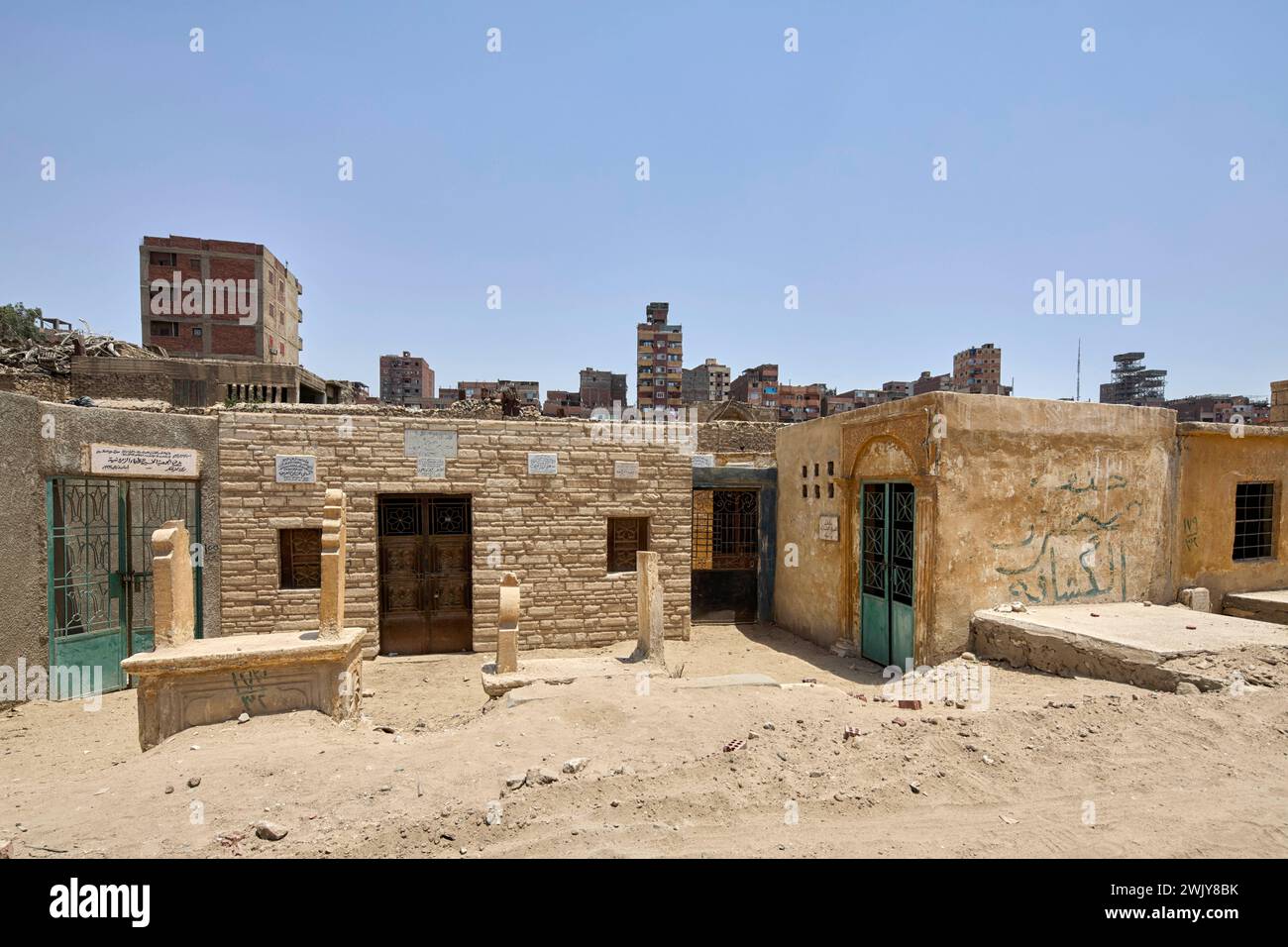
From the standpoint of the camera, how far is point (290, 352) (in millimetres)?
49719

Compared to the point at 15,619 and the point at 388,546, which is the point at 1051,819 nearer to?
the point at 388,546

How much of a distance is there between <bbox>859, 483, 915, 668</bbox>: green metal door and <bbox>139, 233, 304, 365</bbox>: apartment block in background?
43.9 m

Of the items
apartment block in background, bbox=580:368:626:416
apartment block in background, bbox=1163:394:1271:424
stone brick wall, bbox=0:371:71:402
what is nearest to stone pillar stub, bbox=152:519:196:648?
stone brick wall, bbox=0:371:71:402

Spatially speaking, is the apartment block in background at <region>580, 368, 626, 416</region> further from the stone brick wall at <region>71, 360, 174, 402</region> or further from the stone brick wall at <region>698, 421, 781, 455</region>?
the stone brick wall at <region>71, 360, 174, 402</region>

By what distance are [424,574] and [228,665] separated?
4396 mm

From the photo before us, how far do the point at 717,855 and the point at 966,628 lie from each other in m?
5.77

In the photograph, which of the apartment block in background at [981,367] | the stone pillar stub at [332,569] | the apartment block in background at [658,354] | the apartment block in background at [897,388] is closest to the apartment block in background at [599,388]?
the apartment block in background at [658,354]

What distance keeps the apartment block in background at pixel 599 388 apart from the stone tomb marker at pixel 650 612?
129ft

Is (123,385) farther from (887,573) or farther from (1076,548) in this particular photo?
(1076,548)

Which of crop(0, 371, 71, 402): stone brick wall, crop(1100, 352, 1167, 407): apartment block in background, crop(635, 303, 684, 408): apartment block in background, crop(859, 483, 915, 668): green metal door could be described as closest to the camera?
crop(859, 483, 915, 668): green metal door

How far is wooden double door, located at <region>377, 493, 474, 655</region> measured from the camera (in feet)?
32.0

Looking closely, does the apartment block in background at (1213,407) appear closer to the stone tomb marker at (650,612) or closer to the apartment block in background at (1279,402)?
the apartment block in background at (1279,402)
